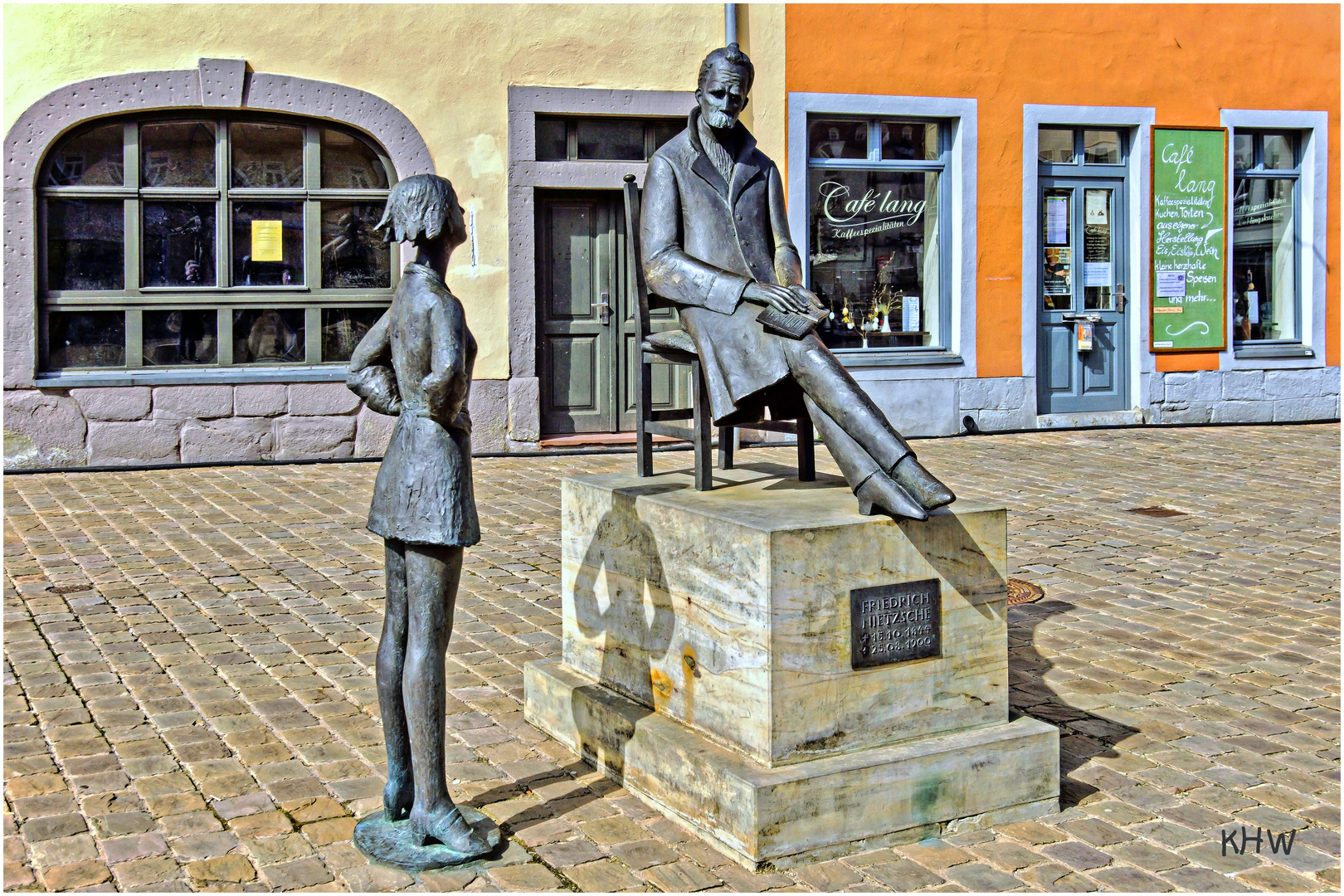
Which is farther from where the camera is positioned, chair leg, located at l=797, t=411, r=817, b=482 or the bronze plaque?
chair leg, located at l=797, t=411, r=817, b=482

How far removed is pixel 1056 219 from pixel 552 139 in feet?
15.8

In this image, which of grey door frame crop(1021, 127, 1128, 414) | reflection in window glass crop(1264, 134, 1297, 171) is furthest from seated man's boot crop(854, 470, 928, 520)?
reflection in window glass crop(1264, 134, 1297, 171)

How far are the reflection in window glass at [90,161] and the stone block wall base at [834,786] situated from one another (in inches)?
324

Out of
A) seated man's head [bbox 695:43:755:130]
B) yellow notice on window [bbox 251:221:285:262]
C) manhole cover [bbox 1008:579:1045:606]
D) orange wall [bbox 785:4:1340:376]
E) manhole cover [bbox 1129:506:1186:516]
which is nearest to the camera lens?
seated man's head [bbox 695:43:755:130]

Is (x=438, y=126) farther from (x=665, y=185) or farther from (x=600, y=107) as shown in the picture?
(x=665, y=185)

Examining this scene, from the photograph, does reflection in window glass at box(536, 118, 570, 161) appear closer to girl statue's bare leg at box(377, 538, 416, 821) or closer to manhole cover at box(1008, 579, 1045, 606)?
manhole cover at box(1008, 579, 1045, 606)

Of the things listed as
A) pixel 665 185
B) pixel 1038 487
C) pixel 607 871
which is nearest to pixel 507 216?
pixel 1038 487

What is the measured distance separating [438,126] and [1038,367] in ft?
19.3

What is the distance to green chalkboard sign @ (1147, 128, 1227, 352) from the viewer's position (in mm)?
13055

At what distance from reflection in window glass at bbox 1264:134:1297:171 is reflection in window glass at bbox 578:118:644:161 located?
21.2 feet

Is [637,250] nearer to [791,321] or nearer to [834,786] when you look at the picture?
[791,321]

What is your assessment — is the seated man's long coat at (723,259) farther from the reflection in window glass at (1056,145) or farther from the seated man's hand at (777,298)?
the reflection in window glass at (1056,145)

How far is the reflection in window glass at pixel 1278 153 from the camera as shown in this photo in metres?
13.7

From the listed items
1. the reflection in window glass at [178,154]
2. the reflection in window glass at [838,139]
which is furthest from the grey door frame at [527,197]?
the reflection in window glass at [178,154]
